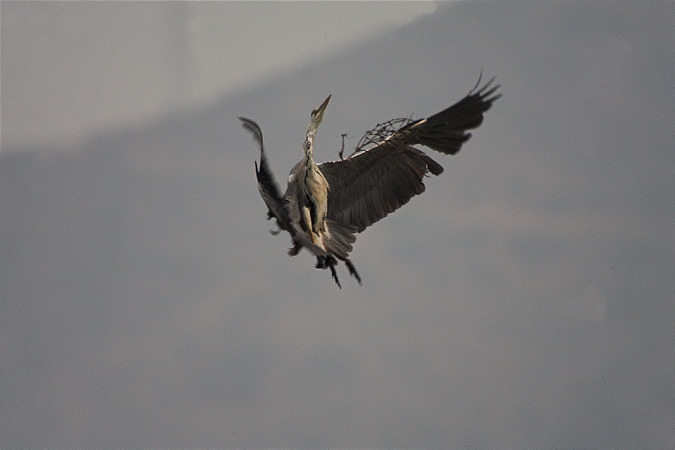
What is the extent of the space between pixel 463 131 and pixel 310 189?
61 cm

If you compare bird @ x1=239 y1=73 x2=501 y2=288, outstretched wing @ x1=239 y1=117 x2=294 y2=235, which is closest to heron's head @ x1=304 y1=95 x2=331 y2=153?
bird @ x1=239 y1=73 x2=501 y2=288

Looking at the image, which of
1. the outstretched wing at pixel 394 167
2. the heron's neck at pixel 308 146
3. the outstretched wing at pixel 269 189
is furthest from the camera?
the outstretched wing at pixel 394 167

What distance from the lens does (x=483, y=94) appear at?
2.66 meters

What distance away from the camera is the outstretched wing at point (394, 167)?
8.71ft

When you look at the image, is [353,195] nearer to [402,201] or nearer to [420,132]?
[402,201]

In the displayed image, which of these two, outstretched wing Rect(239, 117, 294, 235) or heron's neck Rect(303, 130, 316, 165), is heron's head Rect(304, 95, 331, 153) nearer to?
heron's neck Rect(303, 130, 316, 165)

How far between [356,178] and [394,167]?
0.16 meters

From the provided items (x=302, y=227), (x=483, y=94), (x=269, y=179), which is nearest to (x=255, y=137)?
(x=269, y=179)

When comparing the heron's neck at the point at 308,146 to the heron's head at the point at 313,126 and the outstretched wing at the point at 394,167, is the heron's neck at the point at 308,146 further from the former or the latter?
the outstretched wing at the point at 394,167

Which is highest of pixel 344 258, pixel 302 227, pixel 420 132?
pixel 420 132

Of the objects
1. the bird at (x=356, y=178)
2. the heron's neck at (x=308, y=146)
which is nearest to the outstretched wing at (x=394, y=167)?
the bird at (x=356, y=178)

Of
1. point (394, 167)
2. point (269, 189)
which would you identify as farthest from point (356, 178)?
point (269, 189)

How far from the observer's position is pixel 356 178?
2.83 metres

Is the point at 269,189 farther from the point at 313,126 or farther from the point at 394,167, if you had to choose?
the point at 394,167
